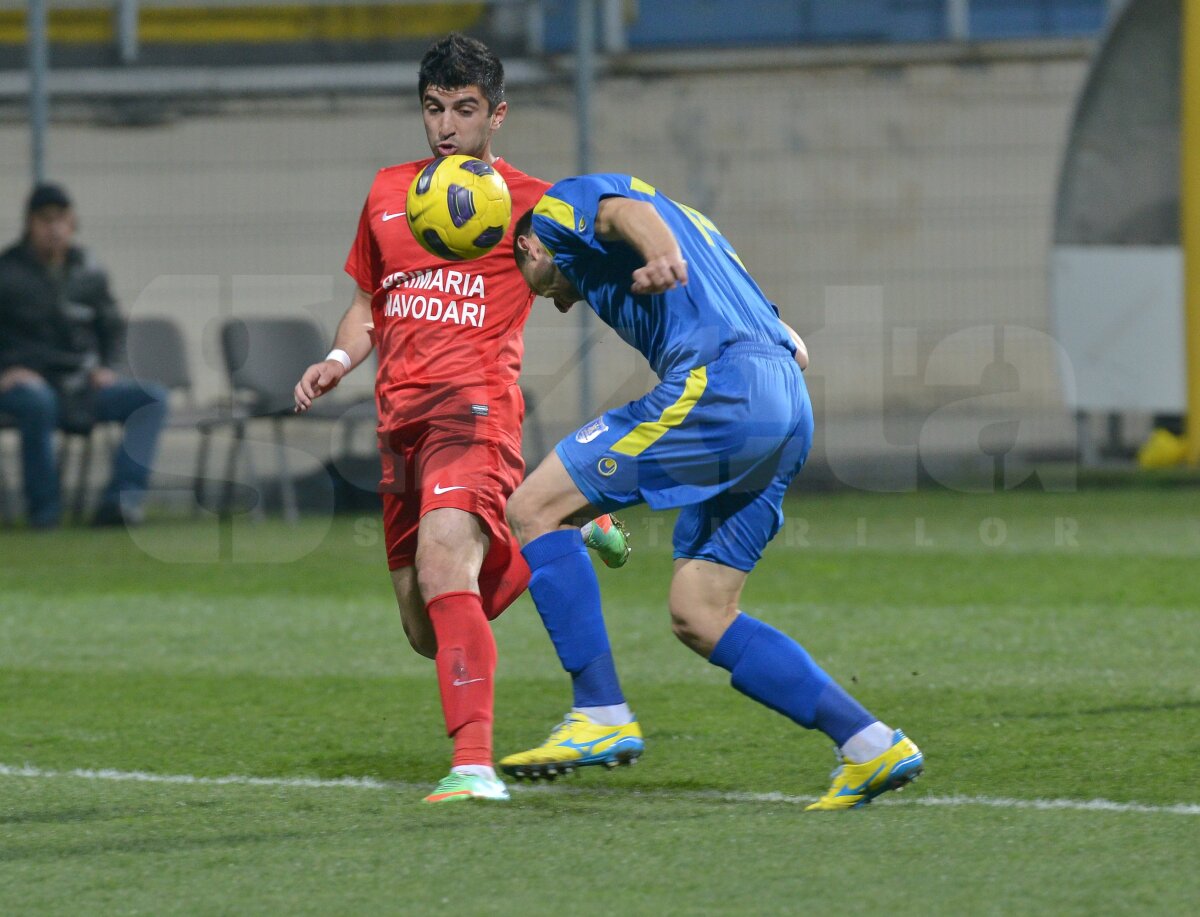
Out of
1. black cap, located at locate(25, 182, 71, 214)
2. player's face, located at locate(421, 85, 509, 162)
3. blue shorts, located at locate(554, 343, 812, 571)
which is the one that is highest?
black cap, located at locate(25, 182, 71, 214)

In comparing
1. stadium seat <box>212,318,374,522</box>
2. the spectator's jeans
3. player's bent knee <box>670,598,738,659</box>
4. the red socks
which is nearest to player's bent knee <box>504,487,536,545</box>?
the red socks

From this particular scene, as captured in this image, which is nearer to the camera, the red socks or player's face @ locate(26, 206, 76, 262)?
the red socks

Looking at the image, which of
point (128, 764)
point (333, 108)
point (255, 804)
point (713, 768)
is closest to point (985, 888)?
point (713, 768)

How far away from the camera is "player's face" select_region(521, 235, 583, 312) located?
15.4 ft

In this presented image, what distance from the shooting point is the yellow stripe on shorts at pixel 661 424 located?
4.51 m

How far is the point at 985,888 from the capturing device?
3.72 metres

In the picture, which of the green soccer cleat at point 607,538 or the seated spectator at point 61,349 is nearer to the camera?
the green soccer cleat at point 607,538

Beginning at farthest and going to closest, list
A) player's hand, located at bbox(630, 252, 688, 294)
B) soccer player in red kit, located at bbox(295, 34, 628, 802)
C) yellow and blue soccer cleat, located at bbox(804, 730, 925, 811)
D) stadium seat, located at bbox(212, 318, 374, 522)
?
1. stadium seat, located at bbox(212, 318, 374, 522)
2. soccer player in red kit, located at bbox(295, 34, 628, 802)
3. yellow and blue soccer cleat, located at bbox(804, 730, 925, 811)
4. player's hand, located at bbox(630, 252, 688, 294)

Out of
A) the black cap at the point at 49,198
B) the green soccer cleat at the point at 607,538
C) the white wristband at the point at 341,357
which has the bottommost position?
the green soccer cleat at the point at 607,538

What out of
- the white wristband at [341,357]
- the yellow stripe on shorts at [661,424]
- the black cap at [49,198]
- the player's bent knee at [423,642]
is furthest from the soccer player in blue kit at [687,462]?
the black cap at [49,198]

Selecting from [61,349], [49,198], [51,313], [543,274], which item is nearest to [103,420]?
[61,349]

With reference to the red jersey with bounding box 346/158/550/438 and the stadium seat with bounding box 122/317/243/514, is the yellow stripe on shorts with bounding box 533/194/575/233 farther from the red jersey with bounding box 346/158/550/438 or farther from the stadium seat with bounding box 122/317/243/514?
the stadium seat with bounding box 122/317/243/514

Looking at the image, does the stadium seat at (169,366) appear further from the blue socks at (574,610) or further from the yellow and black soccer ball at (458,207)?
the blue socks at (574,610)

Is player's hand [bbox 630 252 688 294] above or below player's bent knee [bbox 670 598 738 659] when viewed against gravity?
above
